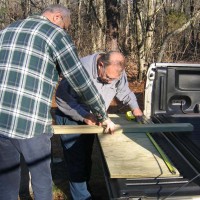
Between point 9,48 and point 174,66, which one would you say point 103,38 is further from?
point 9,48

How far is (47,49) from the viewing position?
2.83 metres

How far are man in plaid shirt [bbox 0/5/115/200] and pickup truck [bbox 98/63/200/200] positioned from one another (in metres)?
0.60

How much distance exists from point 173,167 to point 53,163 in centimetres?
298

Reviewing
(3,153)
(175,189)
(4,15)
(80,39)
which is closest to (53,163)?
(3,153)

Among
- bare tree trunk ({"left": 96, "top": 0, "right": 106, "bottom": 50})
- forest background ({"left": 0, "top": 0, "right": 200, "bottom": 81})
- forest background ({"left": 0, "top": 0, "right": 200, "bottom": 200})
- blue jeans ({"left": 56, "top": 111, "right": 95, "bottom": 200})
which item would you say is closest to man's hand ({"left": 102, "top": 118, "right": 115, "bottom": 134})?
blue jeans ({"left": 56, "top": 111, "right": 95, "bottom": 200})

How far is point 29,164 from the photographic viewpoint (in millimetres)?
3055

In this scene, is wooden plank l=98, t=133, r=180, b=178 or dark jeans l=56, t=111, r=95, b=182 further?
dark jeans l=56, t=111, r=95, b=182

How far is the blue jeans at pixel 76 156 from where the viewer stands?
3.76 metres

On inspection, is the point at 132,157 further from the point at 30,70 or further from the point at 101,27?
the point at 101,27

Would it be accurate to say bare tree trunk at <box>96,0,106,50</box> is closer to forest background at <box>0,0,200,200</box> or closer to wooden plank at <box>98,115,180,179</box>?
forest background at <box>0,0,200,200</box>

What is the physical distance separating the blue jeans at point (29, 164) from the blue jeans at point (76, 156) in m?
0.63

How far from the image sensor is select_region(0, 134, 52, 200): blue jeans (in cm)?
298

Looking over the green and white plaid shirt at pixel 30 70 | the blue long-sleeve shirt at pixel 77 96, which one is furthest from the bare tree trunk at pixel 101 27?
the green and white plaid shirt at pixel 30 70

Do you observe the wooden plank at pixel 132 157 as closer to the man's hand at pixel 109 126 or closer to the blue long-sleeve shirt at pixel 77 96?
the man's hand at pixel 109 126
